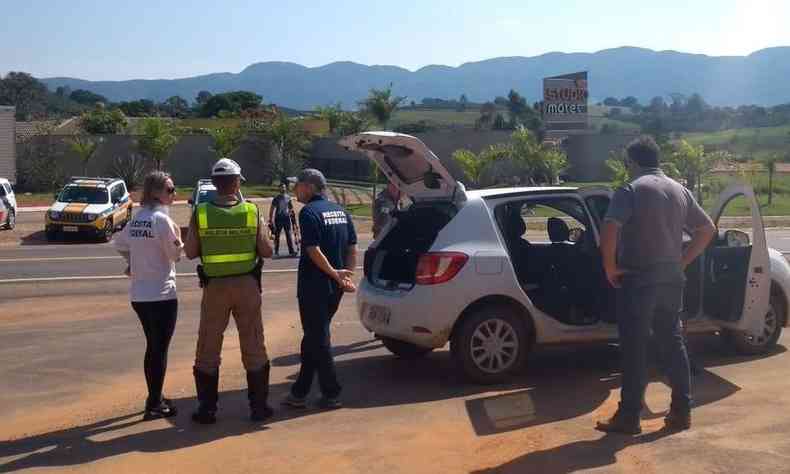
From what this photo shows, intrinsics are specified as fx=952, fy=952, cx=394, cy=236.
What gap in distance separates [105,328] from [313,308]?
4.92 m

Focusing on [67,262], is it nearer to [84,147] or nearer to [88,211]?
[88,211]

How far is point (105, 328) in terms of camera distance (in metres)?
11.0

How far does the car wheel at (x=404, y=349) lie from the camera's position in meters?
8.84

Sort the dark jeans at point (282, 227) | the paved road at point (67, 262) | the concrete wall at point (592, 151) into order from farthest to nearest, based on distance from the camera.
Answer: the concrete wall at point (592, 151)
the dark jeans at point (282, 227)
the paved road at point (67, 262)

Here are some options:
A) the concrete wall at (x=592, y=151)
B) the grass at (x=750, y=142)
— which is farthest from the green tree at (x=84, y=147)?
the grass at (x=750, y=142)

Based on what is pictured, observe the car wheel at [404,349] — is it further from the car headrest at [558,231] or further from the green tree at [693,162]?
the green tree at [693,162]

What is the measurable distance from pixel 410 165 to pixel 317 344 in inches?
83.4

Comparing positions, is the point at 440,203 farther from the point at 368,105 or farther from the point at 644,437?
the point at 368,105

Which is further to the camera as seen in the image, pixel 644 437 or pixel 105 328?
pixel 105 328

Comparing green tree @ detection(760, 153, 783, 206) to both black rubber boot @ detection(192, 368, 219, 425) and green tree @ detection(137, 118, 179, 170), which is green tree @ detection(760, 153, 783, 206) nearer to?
green tree @ detection(137, 118, 179, 170)

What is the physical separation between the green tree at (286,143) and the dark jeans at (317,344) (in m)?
41.5

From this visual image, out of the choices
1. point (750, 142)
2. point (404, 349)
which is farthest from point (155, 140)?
point (404, 349)

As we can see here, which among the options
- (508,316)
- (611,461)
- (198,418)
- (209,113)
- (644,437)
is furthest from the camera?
(209,113)

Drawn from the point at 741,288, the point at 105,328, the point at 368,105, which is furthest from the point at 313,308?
the point at 368,105
